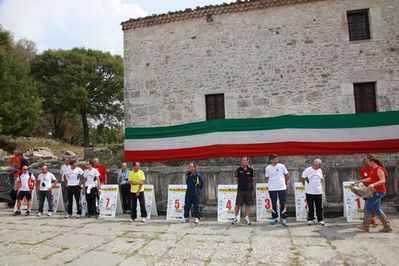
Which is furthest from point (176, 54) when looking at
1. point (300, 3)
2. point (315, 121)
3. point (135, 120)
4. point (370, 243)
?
point (370, 243)

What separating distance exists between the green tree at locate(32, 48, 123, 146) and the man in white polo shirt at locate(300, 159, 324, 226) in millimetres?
28385

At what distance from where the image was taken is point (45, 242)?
20.8 ft

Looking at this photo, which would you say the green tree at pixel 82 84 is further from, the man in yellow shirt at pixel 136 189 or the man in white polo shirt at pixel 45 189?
the man in yellow shirt at pixel 136 189

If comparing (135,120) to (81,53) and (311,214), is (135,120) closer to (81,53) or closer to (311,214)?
(311,214)

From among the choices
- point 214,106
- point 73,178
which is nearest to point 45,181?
point 73,178

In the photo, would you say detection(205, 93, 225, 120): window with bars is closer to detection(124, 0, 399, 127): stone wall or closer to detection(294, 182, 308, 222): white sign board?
detection(124, 0, 399, 127): stone wall

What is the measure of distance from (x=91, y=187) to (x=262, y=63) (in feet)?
28.3

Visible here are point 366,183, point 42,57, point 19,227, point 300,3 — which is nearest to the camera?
point 366,183

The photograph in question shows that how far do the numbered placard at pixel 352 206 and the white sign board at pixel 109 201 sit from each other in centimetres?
617

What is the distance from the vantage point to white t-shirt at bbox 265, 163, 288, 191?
303 inches

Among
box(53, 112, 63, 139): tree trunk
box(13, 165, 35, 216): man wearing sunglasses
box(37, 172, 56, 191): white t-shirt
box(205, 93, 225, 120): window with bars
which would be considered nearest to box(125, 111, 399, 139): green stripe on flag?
box(205, 93, 225, 120): window with bars

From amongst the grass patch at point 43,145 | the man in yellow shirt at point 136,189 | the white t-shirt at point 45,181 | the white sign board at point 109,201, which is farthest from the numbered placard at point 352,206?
the grass patch at point 43,145

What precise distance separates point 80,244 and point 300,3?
12297mm

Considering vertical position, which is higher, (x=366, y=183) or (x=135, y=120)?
(x=135, y=120)
